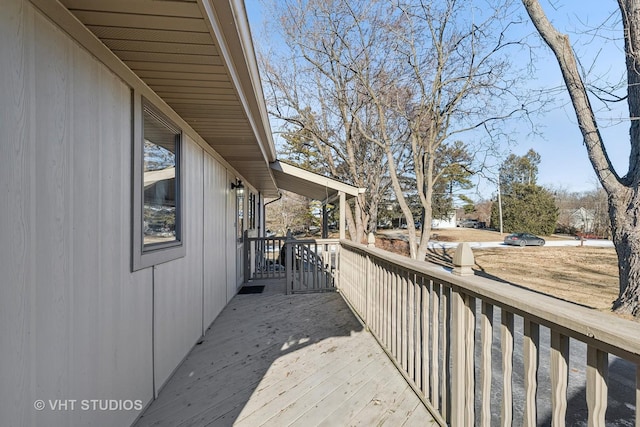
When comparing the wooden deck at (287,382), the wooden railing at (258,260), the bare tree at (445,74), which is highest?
the bare tree at (445,74)

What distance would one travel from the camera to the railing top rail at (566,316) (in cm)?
86

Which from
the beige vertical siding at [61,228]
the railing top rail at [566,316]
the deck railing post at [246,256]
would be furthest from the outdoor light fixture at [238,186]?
the railing top rail at [566,316]

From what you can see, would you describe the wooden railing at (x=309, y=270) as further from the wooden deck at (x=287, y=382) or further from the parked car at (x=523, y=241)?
the parked car at (x=523, y=241)

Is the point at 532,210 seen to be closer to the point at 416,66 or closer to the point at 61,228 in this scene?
the point at 416,66

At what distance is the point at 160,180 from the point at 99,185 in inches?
33.9

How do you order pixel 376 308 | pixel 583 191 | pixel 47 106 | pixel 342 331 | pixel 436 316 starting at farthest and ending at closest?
pixel 583 191 < pixel 342 331 < pixel 376 308 < pixel 436 316 < pixel 47 106

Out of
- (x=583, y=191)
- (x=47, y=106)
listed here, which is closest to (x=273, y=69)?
(x=47, y=106)

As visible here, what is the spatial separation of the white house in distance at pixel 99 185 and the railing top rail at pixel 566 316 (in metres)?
1.80

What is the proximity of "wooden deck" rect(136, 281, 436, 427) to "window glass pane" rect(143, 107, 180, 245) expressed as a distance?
3.81 ft

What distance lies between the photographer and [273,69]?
11.9 metres

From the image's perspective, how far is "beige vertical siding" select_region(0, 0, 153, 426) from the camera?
1.14 metres

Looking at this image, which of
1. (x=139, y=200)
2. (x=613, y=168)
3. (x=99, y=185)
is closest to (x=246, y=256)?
(x=139, y=200)

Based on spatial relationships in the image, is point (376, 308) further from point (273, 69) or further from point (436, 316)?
point (273, 69)

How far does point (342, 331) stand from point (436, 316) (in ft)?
5.77
